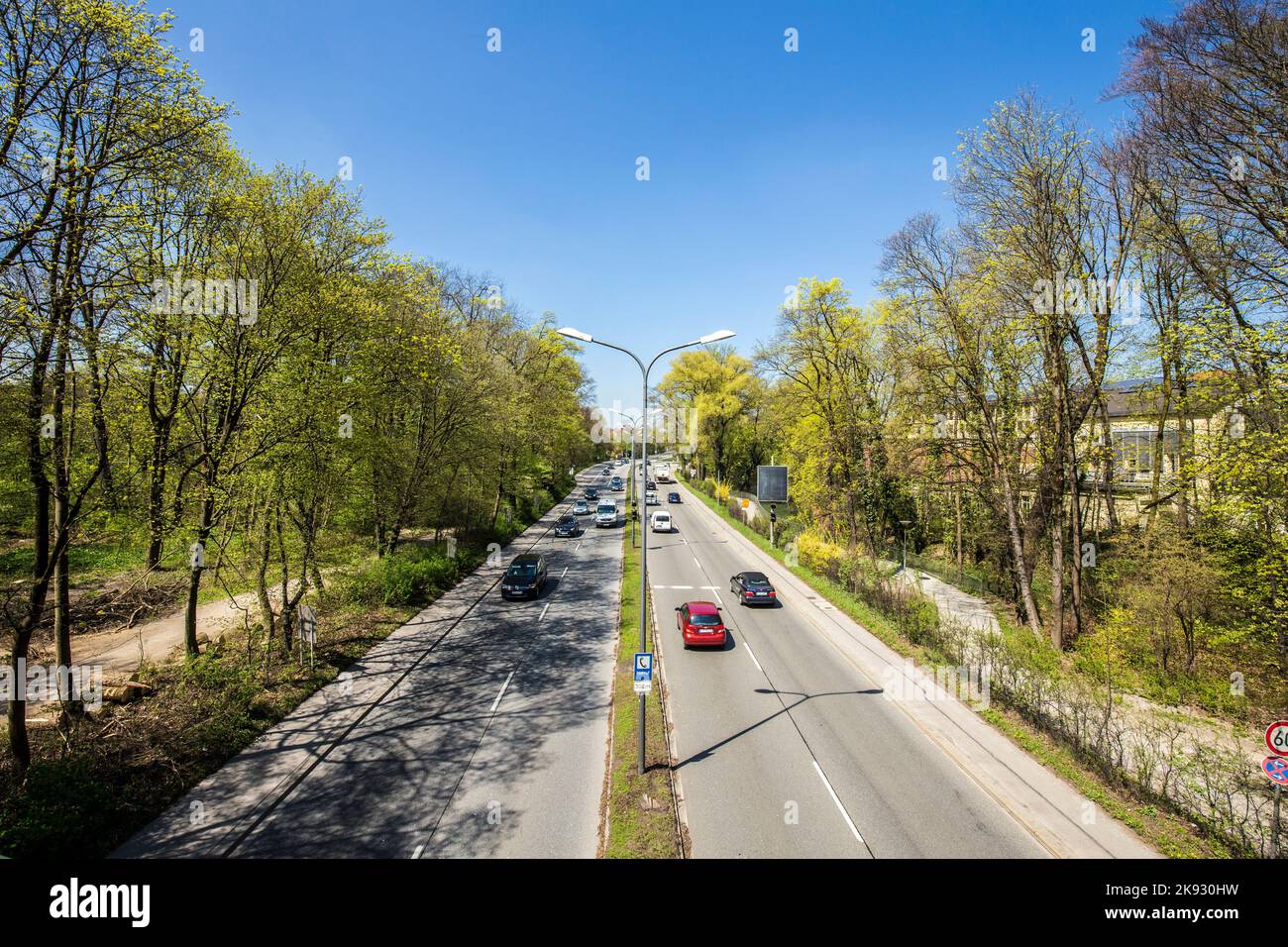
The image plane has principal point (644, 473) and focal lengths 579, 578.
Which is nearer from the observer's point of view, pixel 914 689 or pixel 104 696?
pixel 104 696

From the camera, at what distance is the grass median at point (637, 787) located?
924cm

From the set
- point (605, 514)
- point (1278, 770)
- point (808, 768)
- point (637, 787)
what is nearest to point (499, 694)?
point (637, 787)

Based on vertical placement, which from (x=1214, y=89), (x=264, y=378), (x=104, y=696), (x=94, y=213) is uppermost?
(x=1214, y=89)

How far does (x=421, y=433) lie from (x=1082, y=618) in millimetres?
27172

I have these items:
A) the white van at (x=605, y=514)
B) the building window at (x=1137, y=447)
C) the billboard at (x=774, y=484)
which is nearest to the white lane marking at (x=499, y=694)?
the building window at (x=1137, y=447)

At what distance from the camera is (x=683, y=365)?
6281 centimetres

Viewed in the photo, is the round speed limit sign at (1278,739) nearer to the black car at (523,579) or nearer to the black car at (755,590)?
the black car at (755,590)

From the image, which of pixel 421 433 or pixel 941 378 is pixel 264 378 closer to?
pixel 421 433

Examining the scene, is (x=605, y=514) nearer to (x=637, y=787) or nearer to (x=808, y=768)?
(x=808, y=768)

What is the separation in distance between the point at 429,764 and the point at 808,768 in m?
7.89

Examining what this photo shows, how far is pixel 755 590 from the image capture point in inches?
962

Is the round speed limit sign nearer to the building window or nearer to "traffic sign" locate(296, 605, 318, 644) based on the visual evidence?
the building window

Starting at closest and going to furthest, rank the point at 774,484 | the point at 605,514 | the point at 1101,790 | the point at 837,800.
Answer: the point at 837,800 → the point at 1101,790 → the point at 774,484 → the point at 605,514
